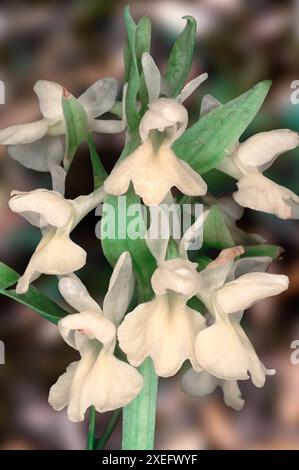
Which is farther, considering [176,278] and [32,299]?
[32,299]

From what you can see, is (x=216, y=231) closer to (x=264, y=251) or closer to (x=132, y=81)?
(x=264, y=251)

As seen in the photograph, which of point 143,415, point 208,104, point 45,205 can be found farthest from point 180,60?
point 143,415

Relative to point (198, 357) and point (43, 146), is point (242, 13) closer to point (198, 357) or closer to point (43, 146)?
point (43, 146)

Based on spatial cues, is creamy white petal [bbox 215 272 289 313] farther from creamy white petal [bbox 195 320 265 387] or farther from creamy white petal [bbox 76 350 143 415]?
creamy white petal [bbox 76 350 143 415]

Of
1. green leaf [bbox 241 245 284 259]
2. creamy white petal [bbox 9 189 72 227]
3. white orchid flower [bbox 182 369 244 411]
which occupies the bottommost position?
white orchid flower [bbox 182 369 244 411]

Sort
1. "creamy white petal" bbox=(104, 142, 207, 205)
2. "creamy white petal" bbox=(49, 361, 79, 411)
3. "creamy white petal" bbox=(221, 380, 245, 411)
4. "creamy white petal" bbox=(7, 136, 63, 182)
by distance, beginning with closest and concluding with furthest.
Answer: "creamy white petal" bbox=(104, 142, 207, 205)
"creamy white petal" bbox=(49, 361, 79, 411)
"creamy white petal" bbox=(7, 136, 63, 182)
"creamy white petal" bbox=(221, 380, 245, 411)

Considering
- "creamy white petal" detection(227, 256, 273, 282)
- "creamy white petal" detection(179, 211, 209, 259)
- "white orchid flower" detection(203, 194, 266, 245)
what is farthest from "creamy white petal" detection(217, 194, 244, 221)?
"creamy white petal" detection(179, 211, 209, 259)

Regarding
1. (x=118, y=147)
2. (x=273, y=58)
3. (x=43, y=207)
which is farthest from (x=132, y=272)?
(x=273, y=58)
